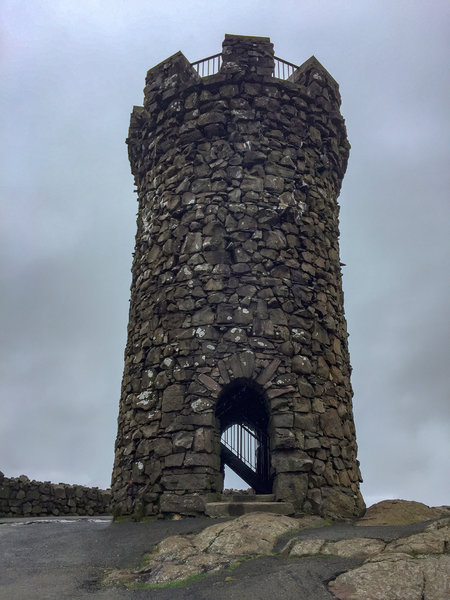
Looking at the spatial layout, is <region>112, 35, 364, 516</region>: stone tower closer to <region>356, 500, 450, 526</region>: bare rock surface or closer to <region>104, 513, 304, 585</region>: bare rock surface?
<region>356, 500, 450, 526</region>: bare rock surface

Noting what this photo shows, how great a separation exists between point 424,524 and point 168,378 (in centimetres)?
408

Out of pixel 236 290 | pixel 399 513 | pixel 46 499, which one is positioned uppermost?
pixel 236 290

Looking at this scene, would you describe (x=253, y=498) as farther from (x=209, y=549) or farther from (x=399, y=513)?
(x=209, y=549)

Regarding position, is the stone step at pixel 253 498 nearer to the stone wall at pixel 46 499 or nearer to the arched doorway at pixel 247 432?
the arched doorway at pixel 247 432

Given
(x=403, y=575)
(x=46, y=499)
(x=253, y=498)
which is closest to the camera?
(x=403, y=575)

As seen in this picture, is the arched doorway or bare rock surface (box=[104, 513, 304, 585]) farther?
the arched doorway

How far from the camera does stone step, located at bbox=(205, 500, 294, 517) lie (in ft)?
23.3

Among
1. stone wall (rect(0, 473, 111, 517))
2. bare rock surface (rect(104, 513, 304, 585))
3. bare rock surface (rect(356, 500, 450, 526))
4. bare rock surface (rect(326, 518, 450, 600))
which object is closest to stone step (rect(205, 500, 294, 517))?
bare rock surface (rect(104, 513, 304, 585))

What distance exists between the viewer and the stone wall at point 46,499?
475 inches

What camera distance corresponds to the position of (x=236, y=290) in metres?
8.55

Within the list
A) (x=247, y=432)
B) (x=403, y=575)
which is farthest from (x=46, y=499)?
(x=403, y=575)

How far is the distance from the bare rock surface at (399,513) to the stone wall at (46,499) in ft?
25.5

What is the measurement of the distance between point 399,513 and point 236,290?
3868mm

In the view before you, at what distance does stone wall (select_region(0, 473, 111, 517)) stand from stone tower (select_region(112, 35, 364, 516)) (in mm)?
4636
